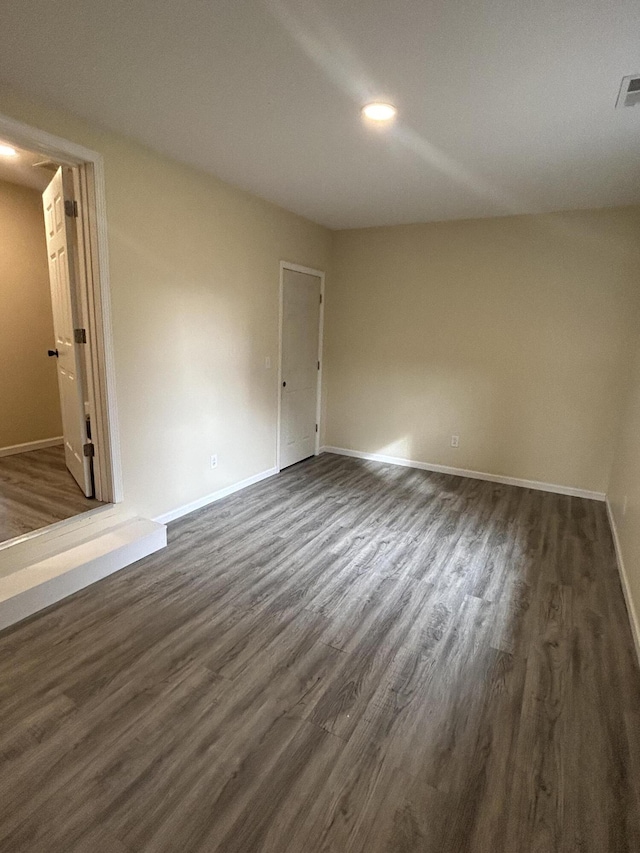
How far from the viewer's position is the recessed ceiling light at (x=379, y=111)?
213cm

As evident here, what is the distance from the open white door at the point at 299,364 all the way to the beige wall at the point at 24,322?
2369 mm

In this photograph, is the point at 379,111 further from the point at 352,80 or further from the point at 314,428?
the point at 314,428

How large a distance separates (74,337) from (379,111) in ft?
7.29

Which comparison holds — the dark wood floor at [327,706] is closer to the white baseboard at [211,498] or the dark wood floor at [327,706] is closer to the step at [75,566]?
the step at [75,566]

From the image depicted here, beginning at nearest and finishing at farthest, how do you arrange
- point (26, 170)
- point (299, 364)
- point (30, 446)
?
point (26, 170) → point (30, 446) → point (299, 364)

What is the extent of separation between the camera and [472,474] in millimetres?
4527

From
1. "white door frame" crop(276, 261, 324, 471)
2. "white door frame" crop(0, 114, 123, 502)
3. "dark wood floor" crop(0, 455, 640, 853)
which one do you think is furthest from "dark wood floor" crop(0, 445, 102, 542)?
"white door frame" crop(276, 261, 324, 471)

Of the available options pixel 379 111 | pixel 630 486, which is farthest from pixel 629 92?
pixel 630 486

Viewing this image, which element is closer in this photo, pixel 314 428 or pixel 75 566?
pixel 75 566

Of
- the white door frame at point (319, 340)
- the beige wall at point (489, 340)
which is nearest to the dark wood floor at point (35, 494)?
the white door frame at point (319, 340)

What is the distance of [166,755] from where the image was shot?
1.50 metres

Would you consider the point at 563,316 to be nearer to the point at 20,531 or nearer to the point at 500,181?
the point at 500,181

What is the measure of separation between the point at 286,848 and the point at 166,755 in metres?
0.51

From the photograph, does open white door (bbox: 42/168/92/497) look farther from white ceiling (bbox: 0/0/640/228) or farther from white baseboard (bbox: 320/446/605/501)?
white baseboard (bbox: 320/446/605/501)
